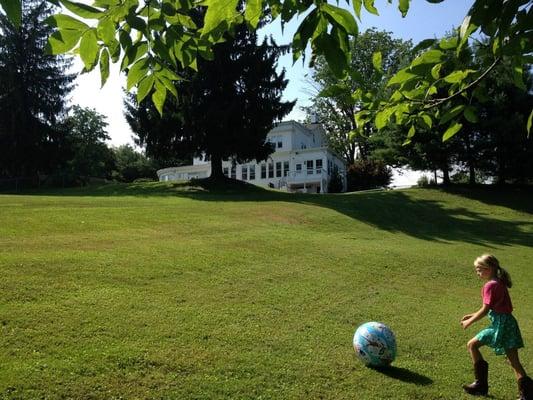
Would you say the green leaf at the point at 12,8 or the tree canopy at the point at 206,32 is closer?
the green leaf at the point at 12,8

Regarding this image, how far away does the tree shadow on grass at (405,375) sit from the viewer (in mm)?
6445

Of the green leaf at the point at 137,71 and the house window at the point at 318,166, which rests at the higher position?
the house window at the point at 318,166

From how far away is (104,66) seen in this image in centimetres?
231

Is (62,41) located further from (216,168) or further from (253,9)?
(216,168)

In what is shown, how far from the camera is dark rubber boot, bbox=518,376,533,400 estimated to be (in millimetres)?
5941

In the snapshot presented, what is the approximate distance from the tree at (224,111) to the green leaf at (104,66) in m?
30.4

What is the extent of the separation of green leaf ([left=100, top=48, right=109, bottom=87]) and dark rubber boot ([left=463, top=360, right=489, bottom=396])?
18.9 ft

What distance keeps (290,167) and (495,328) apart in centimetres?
4801

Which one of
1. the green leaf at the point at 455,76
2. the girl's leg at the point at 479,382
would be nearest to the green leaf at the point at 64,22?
the green leaf at the point at 455,76

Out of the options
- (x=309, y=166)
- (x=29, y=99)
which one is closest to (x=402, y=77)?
(x=29, y=99)

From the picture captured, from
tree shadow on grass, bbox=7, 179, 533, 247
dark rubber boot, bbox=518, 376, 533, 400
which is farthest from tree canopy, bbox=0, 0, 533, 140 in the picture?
tree shadow on grass, bbox=7, 179, 533, 247

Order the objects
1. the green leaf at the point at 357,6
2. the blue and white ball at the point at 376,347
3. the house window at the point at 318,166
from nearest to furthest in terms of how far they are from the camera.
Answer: the green leaf at the point at 357,6, the blue and white ball at the point at 376,347, the house window at the point at 318,166

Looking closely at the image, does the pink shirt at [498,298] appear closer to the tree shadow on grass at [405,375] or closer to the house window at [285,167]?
the tree shadow on grass at [405,375]

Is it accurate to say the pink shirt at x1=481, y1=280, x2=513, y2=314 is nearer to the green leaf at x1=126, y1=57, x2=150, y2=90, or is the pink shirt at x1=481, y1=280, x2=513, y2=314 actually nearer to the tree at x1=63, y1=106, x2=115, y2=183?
the green leaf at x1=126, y1=57, x2=150, y2=90
